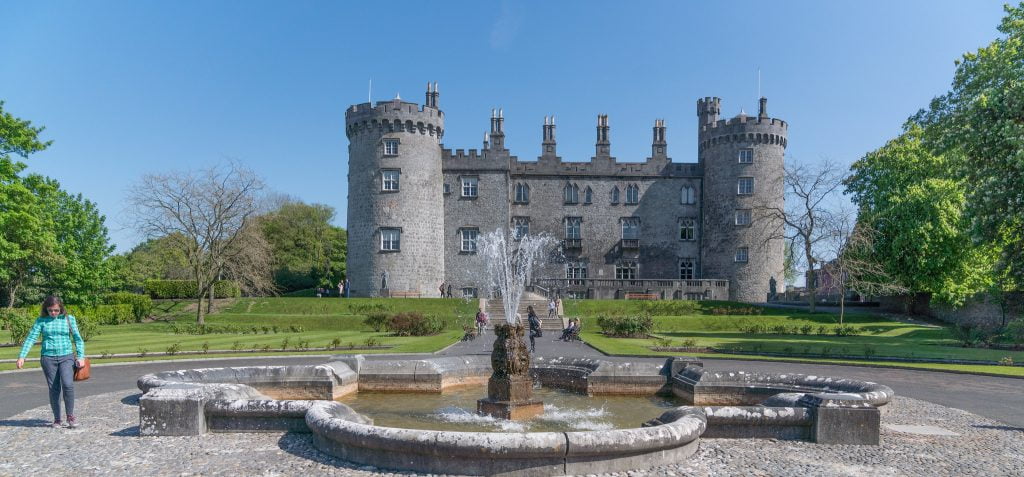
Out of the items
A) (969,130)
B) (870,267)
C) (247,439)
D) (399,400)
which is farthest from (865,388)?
(870,267)

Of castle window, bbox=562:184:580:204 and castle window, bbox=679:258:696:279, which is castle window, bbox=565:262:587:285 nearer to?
castle window, bbox=562:184:580:204

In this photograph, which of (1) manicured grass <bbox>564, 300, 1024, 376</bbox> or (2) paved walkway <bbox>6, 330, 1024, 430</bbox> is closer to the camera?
(2) paved walkway <bbox>6, 330, 1024, 430</bbox>

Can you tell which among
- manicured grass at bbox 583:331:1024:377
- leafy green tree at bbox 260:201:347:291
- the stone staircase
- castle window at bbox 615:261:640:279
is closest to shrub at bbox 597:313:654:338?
the stone staircase

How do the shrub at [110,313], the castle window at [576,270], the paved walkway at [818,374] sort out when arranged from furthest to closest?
the castle window at [576,270]
the shrub at [110,313]
the paved walkway at [818,374]

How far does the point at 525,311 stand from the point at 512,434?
111ft

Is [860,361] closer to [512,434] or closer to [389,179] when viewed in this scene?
[512,434]

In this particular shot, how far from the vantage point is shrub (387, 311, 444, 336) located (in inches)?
1238

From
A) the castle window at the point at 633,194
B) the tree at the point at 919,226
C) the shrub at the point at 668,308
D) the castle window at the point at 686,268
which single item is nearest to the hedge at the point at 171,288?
the shrub at the point at 668,308

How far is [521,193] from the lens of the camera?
55.3 m

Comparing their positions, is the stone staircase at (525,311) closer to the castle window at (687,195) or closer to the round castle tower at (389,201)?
the round castle tower at (389,201)

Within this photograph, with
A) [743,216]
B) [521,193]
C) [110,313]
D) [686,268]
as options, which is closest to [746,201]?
[743,216]

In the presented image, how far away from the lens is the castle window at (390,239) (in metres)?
49.0

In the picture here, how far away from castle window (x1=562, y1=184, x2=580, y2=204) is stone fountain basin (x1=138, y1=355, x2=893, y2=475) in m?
41.3

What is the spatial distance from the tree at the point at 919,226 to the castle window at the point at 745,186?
32.7 ft
